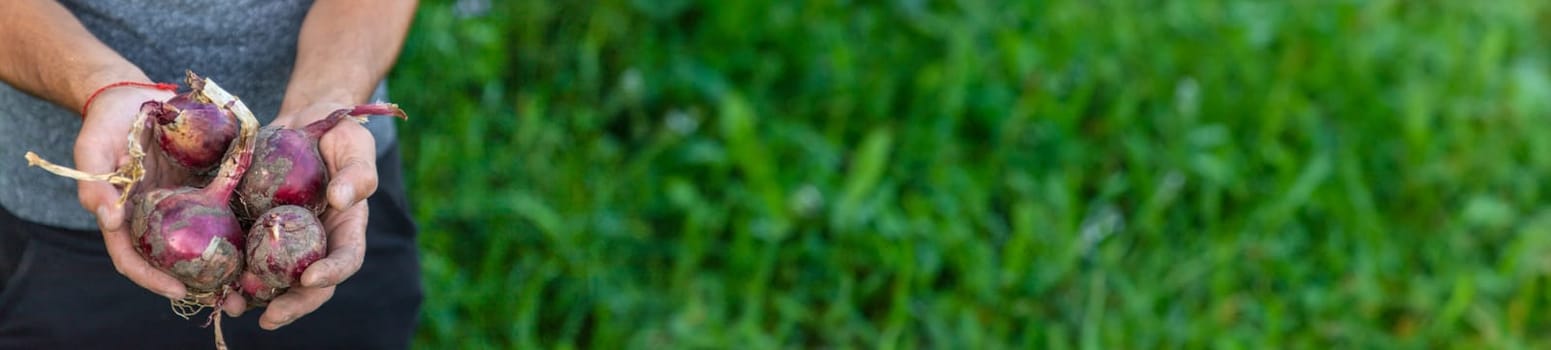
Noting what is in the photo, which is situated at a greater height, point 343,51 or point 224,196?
point 343,51

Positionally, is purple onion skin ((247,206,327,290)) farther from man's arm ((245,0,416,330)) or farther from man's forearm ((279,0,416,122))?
man's forearm ((279,0,416,122))

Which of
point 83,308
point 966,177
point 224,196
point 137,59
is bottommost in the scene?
point 83,308

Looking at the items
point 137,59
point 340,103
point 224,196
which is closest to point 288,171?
point 224,196

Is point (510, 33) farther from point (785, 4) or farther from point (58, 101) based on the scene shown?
point (58, 101)

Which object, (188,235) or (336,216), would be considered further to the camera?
(336,216)

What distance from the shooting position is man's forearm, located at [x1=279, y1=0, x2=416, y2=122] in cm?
167

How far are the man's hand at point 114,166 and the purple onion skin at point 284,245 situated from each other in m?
0.08

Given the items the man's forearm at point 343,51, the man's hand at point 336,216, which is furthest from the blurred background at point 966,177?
the man's hand at point 336,216

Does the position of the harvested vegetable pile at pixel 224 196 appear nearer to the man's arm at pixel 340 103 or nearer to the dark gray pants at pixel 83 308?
the man's arm at pixel 340 103

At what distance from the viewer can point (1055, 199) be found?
3.25 meters

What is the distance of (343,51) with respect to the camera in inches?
67.6

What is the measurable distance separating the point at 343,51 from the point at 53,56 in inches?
12.1

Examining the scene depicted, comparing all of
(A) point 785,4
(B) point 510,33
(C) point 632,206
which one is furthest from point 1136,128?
(B) point 510,33

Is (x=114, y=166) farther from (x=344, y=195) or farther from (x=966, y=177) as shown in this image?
(x=966, y=177)
